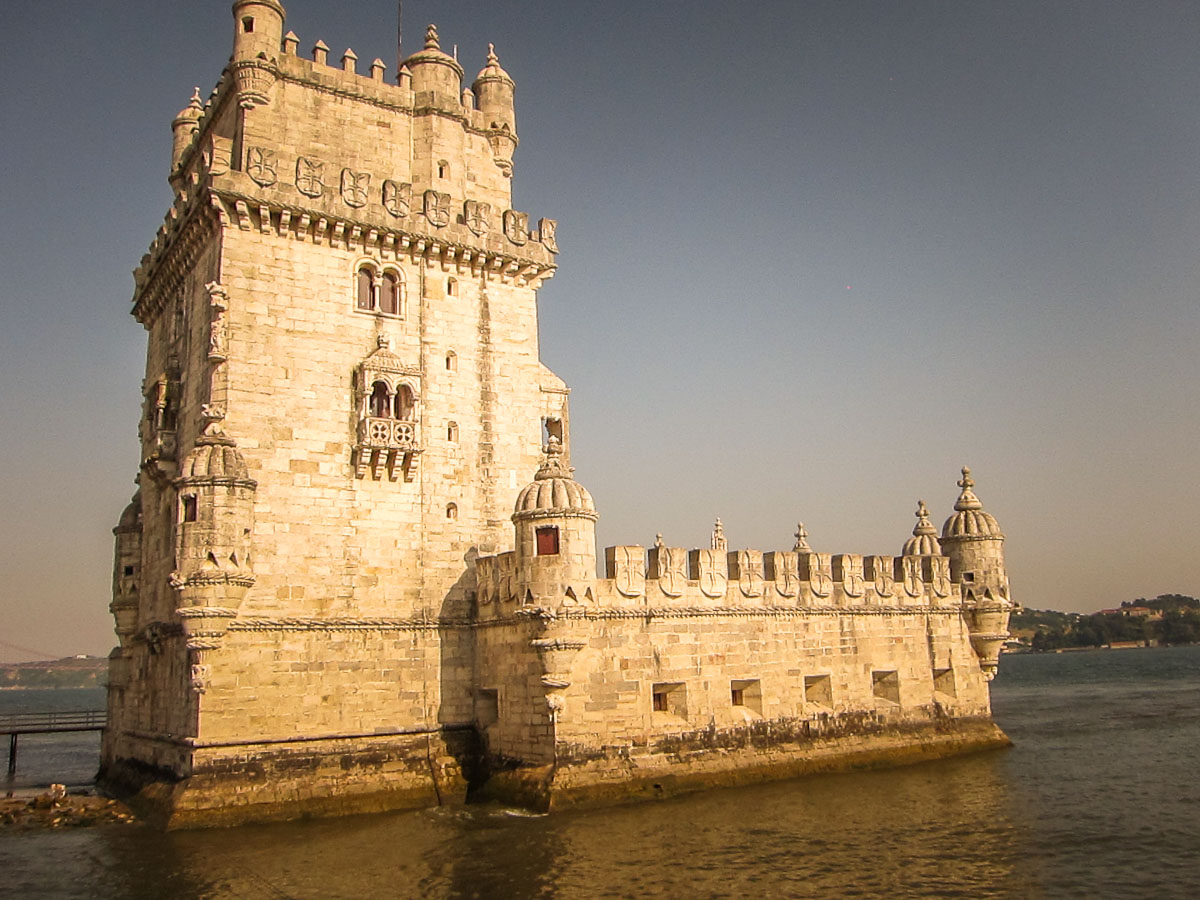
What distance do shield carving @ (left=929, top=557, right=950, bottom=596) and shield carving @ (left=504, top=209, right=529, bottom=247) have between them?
15.8 metres

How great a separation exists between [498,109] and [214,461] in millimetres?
13601

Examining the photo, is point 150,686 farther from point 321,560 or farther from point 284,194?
point 284,194

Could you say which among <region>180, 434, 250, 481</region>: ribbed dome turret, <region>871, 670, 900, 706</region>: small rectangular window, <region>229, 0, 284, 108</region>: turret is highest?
<region>229, 0, 284, 108</region>: turret

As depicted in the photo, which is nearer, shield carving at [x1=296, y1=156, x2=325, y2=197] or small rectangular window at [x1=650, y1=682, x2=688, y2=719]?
small rectangular window at [x1=650, y1=682, x2=688, y2=719]

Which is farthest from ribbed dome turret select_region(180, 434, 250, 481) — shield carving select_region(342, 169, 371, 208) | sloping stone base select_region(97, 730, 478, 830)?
shield carving select_region(342, 169, 371, 208)

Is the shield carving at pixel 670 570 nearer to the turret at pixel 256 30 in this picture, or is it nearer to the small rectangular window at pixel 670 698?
the small rectangular window at pixel 670 698

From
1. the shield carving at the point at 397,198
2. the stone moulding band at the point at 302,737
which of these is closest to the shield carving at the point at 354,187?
the shield carving at the point at 397,198

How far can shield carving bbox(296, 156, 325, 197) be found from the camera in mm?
24609

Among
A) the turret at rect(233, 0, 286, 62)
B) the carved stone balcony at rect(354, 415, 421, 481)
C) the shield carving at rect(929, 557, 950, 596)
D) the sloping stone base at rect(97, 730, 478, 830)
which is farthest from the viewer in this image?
the shield carving at rect(929, 557, 950, 596)

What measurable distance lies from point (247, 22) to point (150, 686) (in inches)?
687

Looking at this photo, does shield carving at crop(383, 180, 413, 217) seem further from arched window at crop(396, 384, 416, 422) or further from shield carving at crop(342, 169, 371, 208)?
arched window at crop(396, 384, 416, 422)

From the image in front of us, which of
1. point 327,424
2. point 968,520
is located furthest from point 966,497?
point 327,424

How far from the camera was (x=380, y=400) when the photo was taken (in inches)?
979

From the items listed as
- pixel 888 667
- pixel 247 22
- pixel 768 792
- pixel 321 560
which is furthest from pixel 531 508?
pixel 247 22
